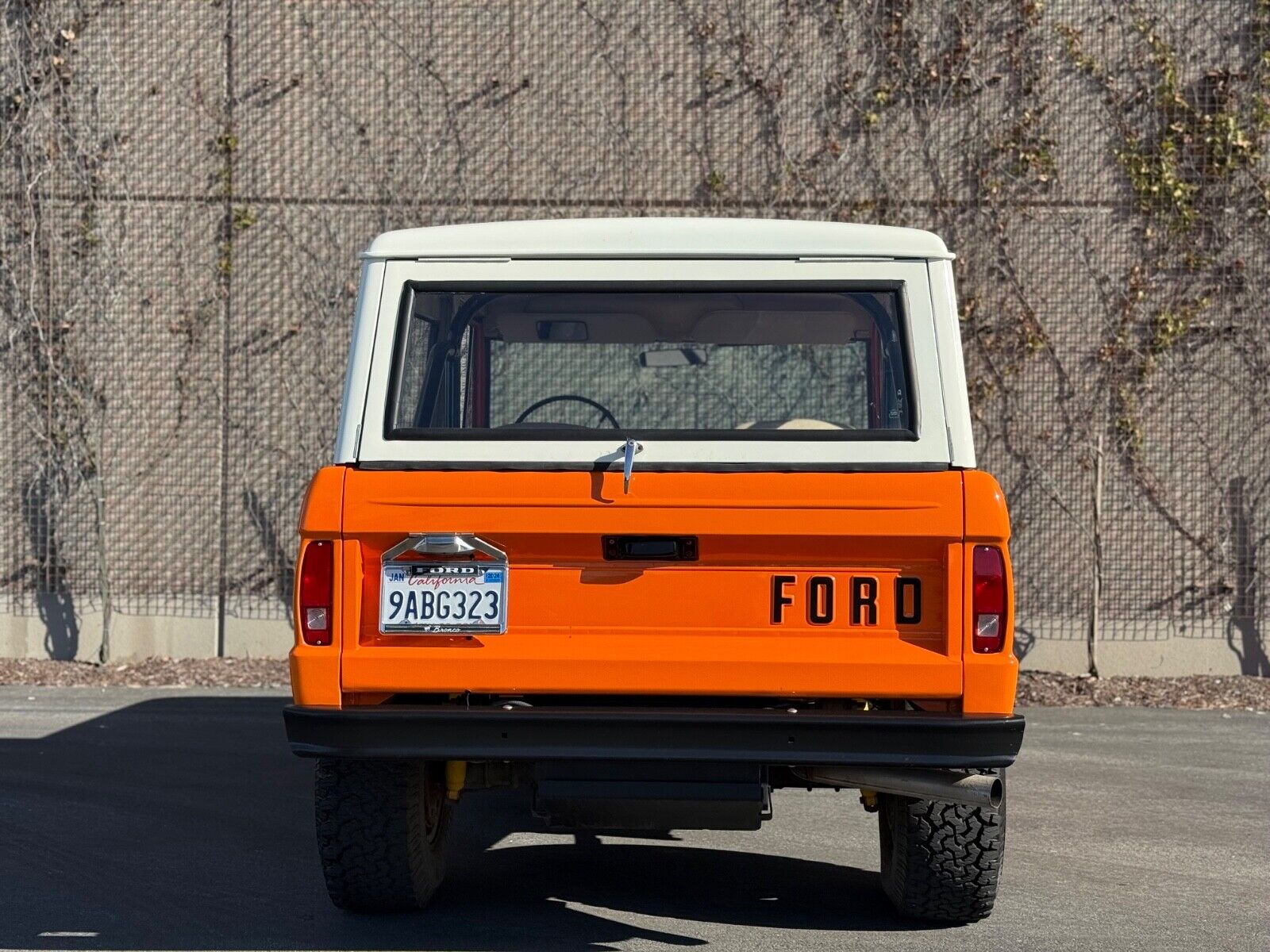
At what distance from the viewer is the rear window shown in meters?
4.42

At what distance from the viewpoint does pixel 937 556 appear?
4.04m

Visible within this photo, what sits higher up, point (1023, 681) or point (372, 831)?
point (372, 831)

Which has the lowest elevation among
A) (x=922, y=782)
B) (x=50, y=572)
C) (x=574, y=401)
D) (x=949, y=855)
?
(x=949, y=855)

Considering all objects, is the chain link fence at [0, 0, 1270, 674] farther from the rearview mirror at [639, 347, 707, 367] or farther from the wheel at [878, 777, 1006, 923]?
the wheel at [878, 777, 1006, 923]

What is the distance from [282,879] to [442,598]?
152cm

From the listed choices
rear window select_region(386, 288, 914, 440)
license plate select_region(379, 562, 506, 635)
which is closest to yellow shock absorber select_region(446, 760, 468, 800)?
license plate select_region(379, 562, 506, 635)

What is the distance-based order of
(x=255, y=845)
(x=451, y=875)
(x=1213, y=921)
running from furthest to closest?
(x=255, y=845), (x=451, y=875), (x=1213, y=921)

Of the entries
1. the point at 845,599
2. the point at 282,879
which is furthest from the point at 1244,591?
the point at 282,879

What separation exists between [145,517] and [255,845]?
17.3ft

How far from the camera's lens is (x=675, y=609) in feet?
13.5

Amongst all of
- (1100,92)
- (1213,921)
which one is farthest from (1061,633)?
(1213,921)

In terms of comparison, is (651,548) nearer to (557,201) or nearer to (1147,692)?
(1147,692)

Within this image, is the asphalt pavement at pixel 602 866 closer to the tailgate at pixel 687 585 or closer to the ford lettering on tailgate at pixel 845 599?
the tailgate at pixel 687 585

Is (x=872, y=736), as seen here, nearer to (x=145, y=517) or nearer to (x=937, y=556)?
(x=937, y=556)
